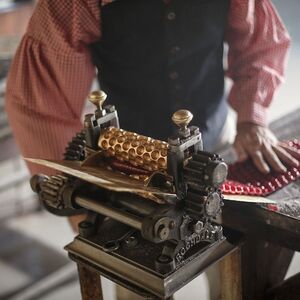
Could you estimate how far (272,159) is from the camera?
1.36 metres

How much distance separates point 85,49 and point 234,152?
0.46 metres

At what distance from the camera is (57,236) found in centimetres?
283

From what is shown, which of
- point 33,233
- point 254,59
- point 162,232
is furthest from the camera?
point 33,233

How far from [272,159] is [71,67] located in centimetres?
55

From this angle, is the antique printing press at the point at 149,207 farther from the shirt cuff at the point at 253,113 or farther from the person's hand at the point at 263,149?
the shirt cuff at the point at 253,113

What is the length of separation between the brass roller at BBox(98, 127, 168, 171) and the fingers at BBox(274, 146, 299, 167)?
1.39 feet

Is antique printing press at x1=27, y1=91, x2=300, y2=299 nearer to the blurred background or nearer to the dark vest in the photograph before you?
the dark vest

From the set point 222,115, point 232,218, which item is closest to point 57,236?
point 222,115

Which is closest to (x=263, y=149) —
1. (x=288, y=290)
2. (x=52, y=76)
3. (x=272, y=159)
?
(x=272, y=159)

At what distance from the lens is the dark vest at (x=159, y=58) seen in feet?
4.94

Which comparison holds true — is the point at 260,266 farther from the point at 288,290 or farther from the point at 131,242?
the point at 131,242

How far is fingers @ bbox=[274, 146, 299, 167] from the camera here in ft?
4.40

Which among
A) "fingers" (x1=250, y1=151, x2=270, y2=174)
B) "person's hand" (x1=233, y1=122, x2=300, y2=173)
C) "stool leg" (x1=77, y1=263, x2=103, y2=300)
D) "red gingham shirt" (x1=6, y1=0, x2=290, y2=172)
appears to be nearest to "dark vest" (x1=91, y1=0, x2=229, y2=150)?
"red gingham shirt" (x1=6, y1=0, x2=290, y2=172)

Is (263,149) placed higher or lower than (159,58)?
lower
